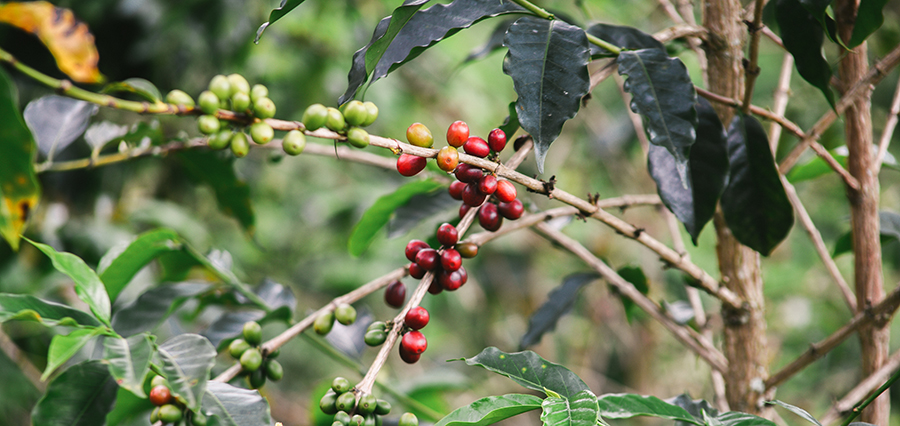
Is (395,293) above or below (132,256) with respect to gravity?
above

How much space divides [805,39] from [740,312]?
0.33 m

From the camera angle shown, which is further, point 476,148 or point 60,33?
point 60,33

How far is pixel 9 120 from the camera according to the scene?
27.5 inches

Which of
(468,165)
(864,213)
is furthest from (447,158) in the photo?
(864,213)

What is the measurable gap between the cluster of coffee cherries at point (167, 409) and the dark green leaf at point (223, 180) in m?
0.42

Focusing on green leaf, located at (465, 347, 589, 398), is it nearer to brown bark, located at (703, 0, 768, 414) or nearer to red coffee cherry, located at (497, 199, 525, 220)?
red coffee cherry, located at (497, 199, 525, 220)

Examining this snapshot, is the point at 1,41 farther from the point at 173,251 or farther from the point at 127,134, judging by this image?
the point at 173,251

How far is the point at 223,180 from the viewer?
2.86 ft

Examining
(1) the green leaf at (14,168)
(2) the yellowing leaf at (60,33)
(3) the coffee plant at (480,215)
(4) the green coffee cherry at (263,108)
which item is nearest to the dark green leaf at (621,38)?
(3) the coffee plant at (480,215)

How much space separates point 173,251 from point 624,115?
1.21 m

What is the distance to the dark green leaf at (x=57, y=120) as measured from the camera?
83cm

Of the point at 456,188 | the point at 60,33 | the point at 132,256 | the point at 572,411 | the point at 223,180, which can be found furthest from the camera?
the point at 60,33

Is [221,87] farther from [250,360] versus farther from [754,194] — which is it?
[754,194]

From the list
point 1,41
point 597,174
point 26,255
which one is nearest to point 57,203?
point 26,255
